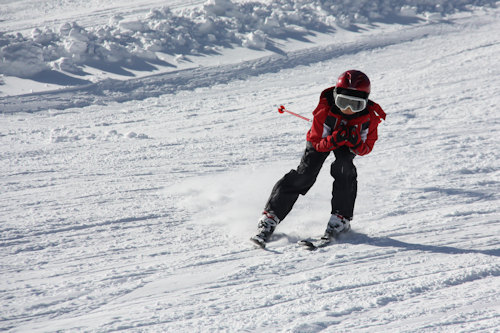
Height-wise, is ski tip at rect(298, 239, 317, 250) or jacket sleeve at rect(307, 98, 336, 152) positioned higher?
jacket sleeve at rect(307, 98, 336, 152)

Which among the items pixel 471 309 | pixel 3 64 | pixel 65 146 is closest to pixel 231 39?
pixel 3 64

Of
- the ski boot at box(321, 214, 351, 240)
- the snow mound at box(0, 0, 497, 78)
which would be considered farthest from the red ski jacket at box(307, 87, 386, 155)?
the snow mound at box(0, 0, 497, 78)

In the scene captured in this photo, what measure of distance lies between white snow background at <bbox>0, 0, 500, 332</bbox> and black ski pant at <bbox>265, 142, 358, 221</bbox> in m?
0.25

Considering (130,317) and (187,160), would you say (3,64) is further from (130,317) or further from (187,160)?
(130,317)

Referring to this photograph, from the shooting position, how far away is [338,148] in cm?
368

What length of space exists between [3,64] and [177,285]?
6.76 meters

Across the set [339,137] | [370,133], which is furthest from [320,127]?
[370,133]

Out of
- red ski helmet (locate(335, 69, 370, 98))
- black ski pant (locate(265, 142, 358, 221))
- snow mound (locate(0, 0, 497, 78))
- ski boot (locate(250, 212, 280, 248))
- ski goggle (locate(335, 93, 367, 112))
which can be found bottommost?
ski boot (locate(250, 212, 280, 248))

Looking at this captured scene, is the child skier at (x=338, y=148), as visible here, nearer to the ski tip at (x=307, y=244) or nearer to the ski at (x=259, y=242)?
the ski at (x=259, y=242)

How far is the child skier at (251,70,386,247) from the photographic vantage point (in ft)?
11.5

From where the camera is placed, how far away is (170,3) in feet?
38.9

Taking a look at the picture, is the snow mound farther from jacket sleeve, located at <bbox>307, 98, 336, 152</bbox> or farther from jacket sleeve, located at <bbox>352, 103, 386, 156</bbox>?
jacket sleeve, located at <bbox>352, 103, 386, 156</bbox>

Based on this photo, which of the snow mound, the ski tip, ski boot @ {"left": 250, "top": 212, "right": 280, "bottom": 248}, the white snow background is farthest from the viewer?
the snow mound

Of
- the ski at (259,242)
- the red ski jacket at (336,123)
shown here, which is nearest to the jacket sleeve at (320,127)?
the red ski jacket at (336,123)
